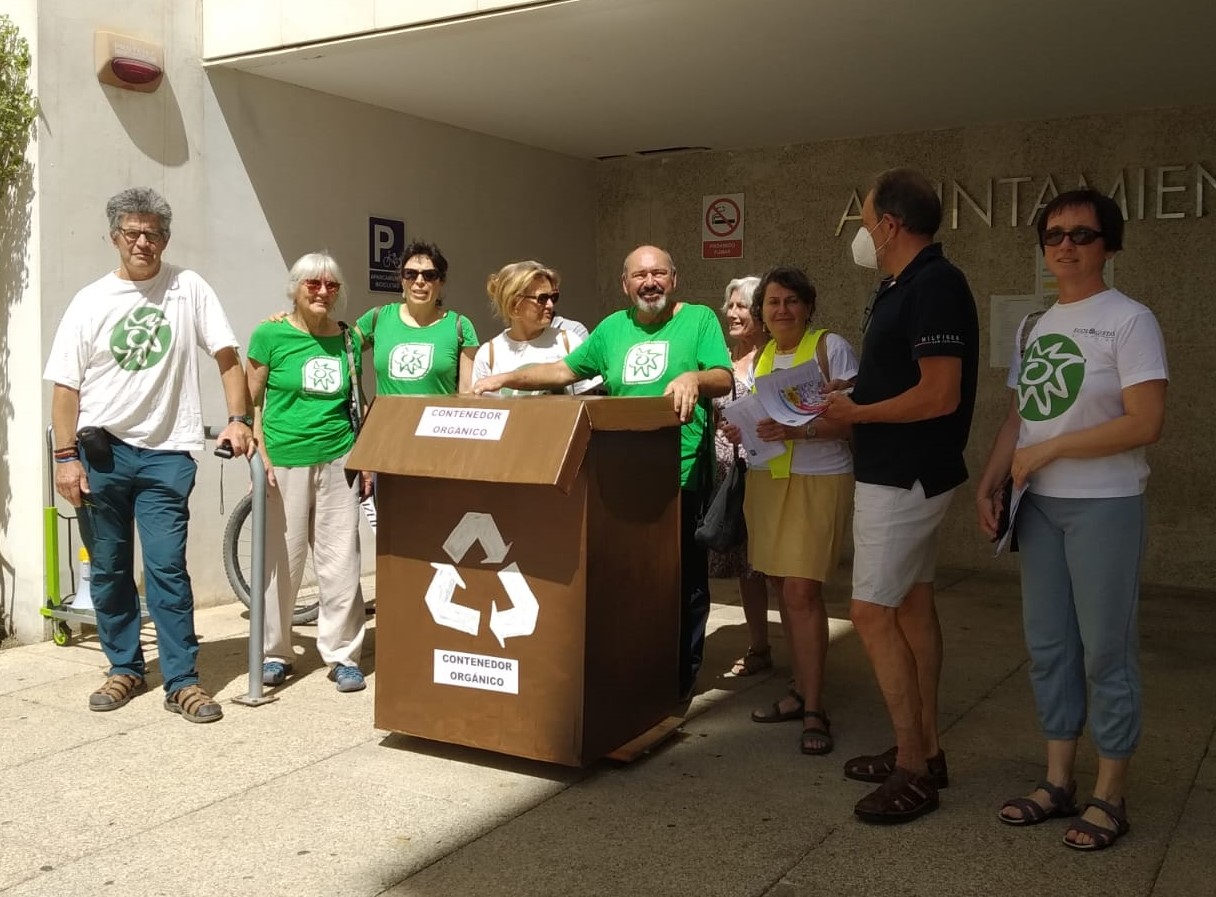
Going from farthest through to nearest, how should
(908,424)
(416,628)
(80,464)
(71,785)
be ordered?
(80,464) < (416,628) < (71,785) < (908,424)

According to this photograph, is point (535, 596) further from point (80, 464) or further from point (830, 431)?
point (80, 464)

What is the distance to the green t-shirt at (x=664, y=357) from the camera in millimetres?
4141

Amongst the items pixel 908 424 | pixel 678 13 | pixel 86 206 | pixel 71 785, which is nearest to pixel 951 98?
pixel 678 13

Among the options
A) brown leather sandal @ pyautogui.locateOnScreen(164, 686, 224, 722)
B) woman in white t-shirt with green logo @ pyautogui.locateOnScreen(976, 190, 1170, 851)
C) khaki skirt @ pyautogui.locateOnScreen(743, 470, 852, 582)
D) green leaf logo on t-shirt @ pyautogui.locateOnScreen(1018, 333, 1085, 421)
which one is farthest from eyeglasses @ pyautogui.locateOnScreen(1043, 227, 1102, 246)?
brown leather sandal @ pyautogui.locateOnScreen(164, 686, 224, 722)

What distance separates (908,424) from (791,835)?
114 cm

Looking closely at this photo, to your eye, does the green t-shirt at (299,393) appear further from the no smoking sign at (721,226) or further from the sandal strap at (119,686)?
the no smoking sign at (721,226)

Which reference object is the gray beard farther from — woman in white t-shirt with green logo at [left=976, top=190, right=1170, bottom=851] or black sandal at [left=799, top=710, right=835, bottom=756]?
black sandal at [left=799, top=710, right=835, bottom=756]

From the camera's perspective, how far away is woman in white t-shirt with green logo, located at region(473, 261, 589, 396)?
449cm

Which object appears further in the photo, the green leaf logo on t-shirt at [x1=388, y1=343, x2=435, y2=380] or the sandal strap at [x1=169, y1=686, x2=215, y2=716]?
the green leaf logo on t-shirt at [x1=388, y1=343, x2=435, y2=380]

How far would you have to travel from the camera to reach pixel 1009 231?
7.28 meters

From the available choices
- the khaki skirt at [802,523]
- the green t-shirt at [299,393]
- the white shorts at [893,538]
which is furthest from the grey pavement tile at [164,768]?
the white shorts at [893,538]

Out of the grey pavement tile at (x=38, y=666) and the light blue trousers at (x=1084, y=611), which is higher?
the light blue trousers at (x=1084, y=611)

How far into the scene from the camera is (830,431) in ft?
12.4

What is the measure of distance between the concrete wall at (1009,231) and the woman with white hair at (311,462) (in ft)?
13.2
